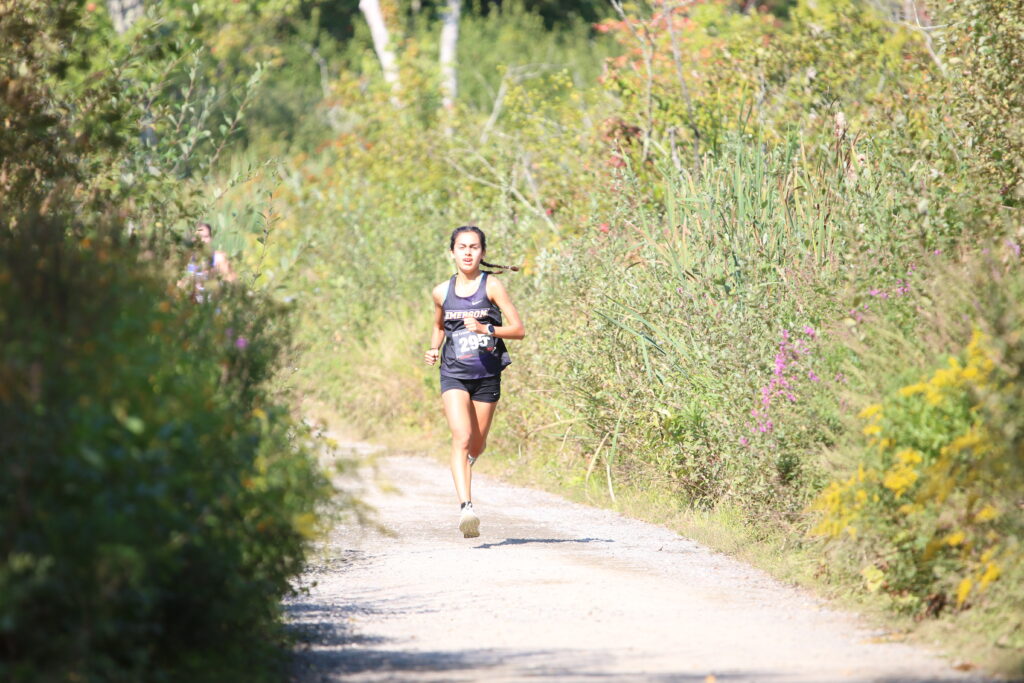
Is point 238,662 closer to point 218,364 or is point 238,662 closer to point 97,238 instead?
point 218,364

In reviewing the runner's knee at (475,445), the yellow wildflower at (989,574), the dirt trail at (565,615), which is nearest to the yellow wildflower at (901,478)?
the yellow wildflower at (989,574)

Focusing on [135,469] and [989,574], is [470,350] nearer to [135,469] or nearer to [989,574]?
[989,574]

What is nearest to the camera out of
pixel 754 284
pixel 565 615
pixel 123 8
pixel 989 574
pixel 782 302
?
pixel 989 574

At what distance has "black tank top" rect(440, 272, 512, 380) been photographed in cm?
1123

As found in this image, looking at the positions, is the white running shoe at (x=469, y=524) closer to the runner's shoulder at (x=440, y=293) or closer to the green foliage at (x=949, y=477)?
the runner's shoulder at (x=440, y=293)

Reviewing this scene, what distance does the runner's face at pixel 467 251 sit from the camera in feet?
37.4

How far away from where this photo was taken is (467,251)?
11414 millimetres

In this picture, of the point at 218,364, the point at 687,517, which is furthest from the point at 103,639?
the point at 687,517

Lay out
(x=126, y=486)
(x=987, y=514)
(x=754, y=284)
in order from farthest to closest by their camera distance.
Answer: (x=754, y=284) → (x=987, y=514) → (x=126, y=486)

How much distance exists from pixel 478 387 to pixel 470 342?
12.4 inches

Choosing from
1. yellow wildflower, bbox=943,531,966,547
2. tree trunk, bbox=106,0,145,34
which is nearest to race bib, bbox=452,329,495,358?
yellow wildflower, bbox=943,531,966,547

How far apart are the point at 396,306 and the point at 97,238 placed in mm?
14144

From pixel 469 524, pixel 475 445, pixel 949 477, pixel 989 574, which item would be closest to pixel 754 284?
pixel 475 445

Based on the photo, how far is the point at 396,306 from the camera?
21.3m
